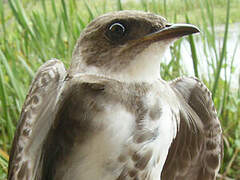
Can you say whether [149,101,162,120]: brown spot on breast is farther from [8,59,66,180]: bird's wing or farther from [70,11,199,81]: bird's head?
[8,59,66,180]: bird's wing

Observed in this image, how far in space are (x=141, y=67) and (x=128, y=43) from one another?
0.06 metres

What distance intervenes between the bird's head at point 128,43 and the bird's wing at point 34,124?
0.28ft

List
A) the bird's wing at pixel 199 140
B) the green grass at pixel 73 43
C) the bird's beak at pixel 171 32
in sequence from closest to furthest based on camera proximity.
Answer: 1. the bird's beak at pixel 171 32
2. the bird's wing at pixel 199 140
3. the green grass at pixel 73 43

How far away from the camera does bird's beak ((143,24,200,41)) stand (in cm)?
64

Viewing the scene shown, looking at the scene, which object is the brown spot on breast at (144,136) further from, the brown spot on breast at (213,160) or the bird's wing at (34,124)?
the brown spot on breast at (213,160)

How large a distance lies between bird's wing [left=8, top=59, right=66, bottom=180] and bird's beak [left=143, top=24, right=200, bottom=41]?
24cm

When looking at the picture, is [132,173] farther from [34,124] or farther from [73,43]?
[73,43]

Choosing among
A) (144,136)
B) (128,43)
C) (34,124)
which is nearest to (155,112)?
(144,136)

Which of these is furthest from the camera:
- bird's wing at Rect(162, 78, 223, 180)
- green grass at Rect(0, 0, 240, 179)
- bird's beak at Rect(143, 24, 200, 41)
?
green grass at Rect(0, 0, 240, 179)

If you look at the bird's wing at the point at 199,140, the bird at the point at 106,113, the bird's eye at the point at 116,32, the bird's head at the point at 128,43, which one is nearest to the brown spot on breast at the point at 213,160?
the bird's wing at the point at 199,140

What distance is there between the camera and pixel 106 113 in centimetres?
65

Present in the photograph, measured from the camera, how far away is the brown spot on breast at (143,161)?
0.67 metres

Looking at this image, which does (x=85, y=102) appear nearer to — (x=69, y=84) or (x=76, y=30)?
(x=69, y=84)

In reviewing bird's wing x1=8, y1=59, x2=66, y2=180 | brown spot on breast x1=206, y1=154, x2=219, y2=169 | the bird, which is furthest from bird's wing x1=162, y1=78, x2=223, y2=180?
bird's wing x1=8, y1=59, x2=66, y2=180
